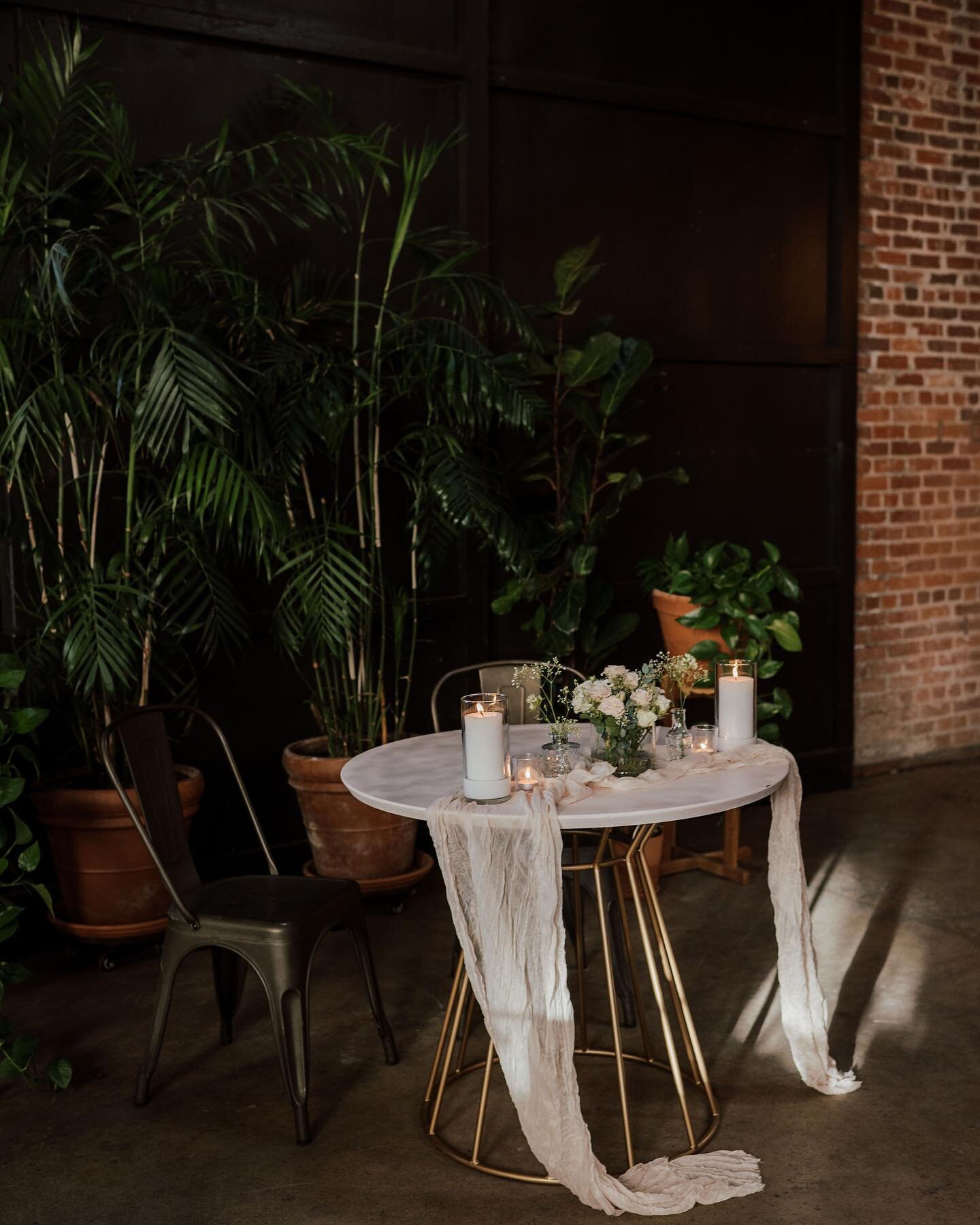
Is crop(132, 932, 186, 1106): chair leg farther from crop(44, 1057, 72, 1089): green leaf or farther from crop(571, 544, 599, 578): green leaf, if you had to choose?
crop(571, 544, 599, 578): green leaf

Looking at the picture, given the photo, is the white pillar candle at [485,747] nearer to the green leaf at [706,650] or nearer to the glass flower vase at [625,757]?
the glass flower vase at [625,757]

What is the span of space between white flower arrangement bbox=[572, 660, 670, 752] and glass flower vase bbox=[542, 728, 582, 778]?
74mm

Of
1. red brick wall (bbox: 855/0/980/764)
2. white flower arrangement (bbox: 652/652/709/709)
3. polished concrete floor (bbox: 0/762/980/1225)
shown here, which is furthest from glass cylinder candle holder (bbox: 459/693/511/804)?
red brick wall (bbox: 855/0/980/764)

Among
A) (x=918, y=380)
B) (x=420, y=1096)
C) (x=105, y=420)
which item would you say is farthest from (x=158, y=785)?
(x=918, y=380)

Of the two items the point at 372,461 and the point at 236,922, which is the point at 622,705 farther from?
the point at 372,461

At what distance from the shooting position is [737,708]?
2.91m

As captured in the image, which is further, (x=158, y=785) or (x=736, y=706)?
(x=158, y=785)

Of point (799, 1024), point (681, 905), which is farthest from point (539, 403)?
point (799, 1024)

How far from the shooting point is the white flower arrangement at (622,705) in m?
2.65

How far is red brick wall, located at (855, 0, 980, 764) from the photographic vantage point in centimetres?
585

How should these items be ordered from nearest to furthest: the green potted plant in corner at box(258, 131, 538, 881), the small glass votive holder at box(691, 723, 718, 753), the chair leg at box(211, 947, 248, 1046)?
the small glass votive holder at box(691, 723, 718, 753)
the chair leg at box(211, 947, 248, 1046)
the green potted plant in corner at box(258, 131, 538, 881)

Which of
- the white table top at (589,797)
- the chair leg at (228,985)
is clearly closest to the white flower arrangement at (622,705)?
the white table top at (589,797)

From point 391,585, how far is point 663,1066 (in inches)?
74.6

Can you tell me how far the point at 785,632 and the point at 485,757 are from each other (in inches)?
82.3
